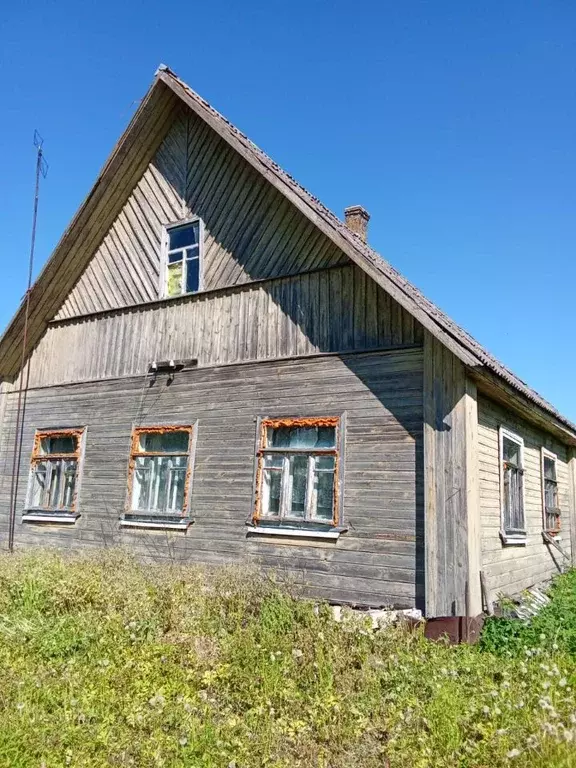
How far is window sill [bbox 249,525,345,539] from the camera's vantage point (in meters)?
8.09

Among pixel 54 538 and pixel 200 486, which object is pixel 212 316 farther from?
pixel 54 538

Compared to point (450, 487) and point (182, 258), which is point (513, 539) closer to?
point (450, 487)

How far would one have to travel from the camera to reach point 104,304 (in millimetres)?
11703

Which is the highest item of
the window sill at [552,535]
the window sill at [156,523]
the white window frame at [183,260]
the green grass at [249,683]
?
the white window frame at [183,260]

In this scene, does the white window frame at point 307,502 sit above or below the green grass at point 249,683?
above

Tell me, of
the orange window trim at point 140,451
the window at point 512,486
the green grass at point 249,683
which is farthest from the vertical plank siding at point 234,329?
the green grass at point 249,683

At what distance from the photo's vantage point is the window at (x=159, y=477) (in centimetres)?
987

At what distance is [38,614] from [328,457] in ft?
13.4

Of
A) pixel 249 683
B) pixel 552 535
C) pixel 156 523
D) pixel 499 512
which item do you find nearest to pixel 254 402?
pixel 156 523

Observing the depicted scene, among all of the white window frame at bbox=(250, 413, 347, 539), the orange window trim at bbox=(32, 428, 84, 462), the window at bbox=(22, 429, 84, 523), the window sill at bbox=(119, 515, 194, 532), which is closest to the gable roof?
the orange window trim at bbox=(32, 428, 84, 462)

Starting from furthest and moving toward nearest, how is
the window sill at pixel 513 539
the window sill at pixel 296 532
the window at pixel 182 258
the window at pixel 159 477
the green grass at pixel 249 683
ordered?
the window at pixel 182 258 < the window at pixel 159 477 < the window sill at pixel 513 539 < the window sill at pixel 296 532 < the green grass at pixel 249 683

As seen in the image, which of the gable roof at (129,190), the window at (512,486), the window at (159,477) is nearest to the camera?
the gable roof at (129,190)

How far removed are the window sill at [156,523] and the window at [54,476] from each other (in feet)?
4.24

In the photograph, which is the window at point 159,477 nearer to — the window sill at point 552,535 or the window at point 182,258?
the window at point 182,258
